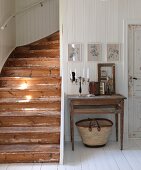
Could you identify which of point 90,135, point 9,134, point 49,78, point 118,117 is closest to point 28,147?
point 9,134

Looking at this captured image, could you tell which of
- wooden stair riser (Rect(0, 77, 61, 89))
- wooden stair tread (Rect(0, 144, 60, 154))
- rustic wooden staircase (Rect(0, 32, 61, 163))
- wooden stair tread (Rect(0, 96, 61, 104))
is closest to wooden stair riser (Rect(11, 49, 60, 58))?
rustic wooden staircase (Rect(0, 32, 61, 163))

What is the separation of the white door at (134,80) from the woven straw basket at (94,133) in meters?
0.66

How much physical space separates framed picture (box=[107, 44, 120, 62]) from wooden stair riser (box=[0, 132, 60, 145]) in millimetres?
1670

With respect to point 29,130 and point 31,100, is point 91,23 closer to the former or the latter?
point 31,100

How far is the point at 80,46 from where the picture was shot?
16.4 feet

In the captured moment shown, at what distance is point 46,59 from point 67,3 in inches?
45.6

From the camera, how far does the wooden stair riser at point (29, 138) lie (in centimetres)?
421

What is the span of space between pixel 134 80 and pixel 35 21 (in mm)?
2788

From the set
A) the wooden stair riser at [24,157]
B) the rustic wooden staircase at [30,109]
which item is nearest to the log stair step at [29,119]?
the rustic wooden staircase at [30,109]

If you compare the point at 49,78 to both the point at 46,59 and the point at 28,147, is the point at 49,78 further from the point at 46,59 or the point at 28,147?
the point at 28,147

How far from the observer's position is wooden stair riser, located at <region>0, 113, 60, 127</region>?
4414 mm

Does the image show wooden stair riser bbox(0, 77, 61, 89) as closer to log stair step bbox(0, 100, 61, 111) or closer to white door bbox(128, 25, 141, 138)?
log stair step bbox(0, 100, 61, 111)

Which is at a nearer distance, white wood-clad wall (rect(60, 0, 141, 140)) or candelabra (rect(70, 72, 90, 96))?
candelabra (rect(70, 72, 90, 96))

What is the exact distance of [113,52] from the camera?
5.03m
